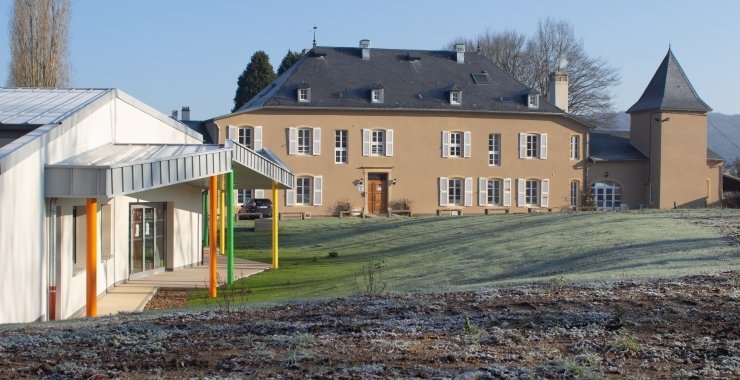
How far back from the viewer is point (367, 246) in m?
32.6

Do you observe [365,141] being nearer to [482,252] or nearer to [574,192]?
[574,192]

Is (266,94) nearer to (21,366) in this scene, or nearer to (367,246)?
(367,246)

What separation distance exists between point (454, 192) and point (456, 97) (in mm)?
4956

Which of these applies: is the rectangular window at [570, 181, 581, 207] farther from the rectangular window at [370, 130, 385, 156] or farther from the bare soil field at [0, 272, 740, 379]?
the bare soil field at [0, 272, 740, 379]


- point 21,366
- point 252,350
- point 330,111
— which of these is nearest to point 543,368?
point 252,350

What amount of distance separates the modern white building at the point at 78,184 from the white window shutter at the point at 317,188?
A: 935 inches

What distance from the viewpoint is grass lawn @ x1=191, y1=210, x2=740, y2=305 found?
1650cm

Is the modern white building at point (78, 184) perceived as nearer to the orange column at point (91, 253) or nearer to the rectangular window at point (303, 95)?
the orange column at point (91, 253)

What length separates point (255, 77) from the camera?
222ft

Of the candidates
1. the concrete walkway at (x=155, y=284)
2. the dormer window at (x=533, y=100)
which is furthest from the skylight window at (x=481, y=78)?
the concrete walkway at (x=155, y=284)

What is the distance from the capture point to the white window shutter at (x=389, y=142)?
48.9 metres

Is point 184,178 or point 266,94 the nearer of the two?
point 184,178

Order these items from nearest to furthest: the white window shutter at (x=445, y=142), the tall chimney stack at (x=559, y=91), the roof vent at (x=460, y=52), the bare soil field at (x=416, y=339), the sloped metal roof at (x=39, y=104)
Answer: the bare soil field at (x=416, y=339)
the sloped metal roof at (x=39, y=104)
the white window shutter at (x=445, y=142)
the roof vent at (x=460, y=52)
the tall chimney stack at (x=559, y=91)

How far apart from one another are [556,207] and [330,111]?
517 inches
